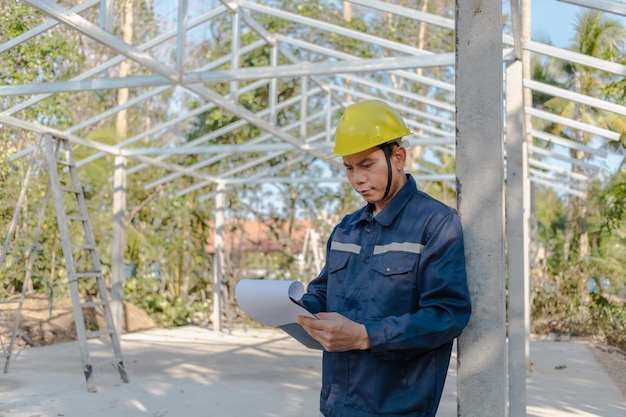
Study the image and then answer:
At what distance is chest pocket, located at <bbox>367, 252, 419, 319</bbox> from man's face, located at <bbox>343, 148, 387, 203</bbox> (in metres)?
0.18

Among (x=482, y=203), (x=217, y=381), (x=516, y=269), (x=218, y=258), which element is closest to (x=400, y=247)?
(x=482, y=203)

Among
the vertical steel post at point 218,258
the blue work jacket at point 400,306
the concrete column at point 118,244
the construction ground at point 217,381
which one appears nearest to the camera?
the blue work jacket at point 400,306

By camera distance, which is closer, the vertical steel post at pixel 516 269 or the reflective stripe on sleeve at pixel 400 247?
the reflective stripe on sleeve at pixel 400 247

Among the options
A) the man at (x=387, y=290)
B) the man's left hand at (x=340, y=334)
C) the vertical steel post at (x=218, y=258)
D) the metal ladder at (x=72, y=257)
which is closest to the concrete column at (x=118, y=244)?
the vertical steel post at (x=218, y=258)

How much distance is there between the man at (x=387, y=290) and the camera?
1676 millimetres

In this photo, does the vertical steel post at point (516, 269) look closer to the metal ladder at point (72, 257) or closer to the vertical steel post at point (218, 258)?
the metal ladder at point (72, 257)

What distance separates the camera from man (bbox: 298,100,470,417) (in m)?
1.68

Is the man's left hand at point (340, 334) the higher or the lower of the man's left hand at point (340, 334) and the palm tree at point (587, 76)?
the lower

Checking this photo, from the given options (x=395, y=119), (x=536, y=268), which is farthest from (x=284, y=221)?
(x=395, y=119)

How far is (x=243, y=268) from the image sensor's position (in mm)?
12836

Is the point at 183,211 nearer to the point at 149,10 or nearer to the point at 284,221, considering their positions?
the point at 284,221

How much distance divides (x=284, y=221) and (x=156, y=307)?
3024mm

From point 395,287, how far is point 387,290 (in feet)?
0.08

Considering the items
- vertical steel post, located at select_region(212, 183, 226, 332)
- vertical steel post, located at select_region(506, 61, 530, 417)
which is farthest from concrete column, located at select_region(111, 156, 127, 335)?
vertical steel post, located at select_region(506, 61, 530, 417)
